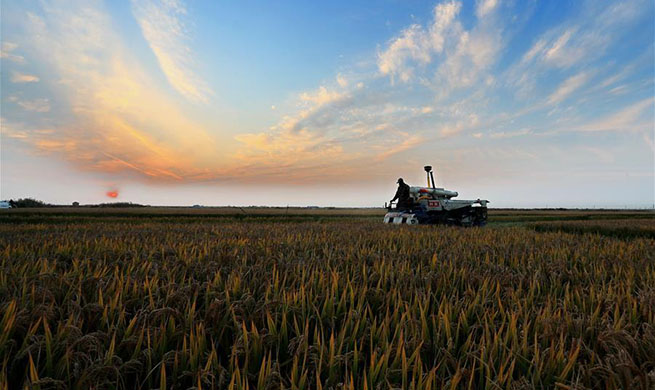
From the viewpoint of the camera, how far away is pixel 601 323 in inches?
107

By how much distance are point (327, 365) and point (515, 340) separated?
1.40 meters

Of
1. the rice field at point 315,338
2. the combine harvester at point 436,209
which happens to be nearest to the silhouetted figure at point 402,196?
the combine harvester at point 436,209

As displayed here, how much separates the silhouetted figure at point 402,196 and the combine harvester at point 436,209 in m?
0.08

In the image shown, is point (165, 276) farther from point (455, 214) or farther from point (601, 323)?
point (455, 214)

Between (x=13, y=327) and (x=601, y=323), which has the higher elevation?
(x=13, y=327)

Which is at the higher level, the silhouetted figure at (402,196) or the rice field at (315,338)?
the silhouetted figure at (402,196)

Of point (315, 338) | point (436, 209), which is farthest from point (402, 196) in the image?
point (315, 338)

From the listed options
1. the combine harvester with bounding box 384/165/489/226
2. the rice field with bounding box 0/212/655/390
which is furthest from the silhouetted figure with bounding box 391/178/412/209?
the rice field with bounding box 0/212/655/390

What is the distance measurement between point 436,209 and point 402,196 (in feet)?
7.06

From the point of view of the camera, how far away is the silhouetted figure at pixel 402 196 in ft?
61.6

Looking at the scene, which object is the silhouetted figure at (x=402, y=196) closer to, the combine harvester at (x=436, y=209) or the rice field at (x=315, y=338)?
the combine harvester at (x=436, y=209)

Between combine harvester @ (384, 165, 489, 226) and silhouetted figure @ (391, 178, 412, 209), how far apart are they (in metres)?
0.08

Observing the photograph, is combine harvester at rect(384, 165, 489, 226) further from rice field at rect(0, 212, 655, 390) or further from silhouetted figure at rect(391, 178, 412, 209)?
rice field at rect(0, 212, 655, 390)

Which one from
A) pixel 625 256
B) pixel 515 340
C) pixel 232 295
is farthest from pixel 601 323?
pixel 625 256
